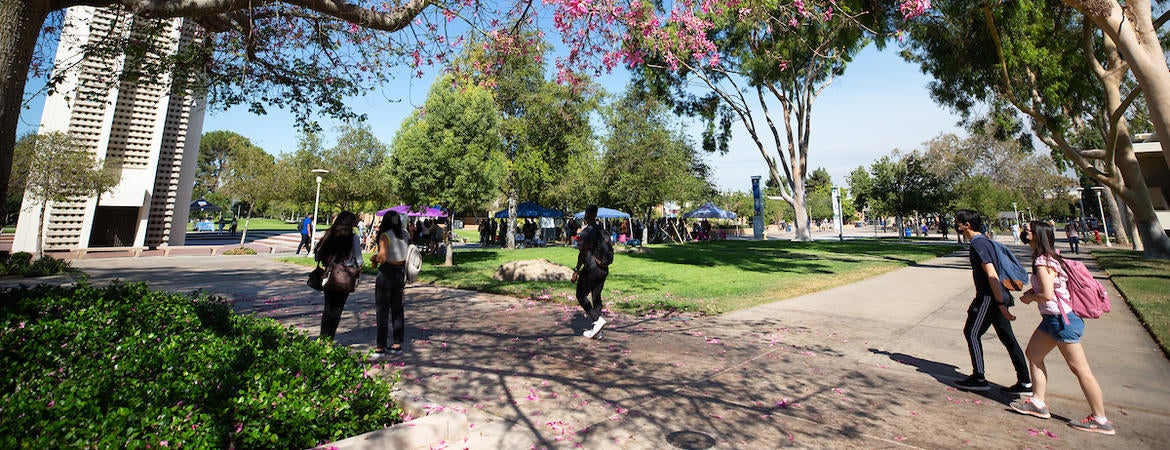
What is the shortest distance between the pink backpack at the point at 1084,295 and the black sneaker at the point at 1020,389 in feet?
2.85

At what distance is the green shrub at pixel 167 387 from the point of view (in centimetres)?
246

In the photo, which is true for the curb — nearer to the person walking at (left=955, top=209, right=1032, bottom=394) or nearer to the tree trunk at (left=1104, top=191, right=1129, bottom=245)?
the person walking at (left=955, top=209, right=1032, bottom=394)

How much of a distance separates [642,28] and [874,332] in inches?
205

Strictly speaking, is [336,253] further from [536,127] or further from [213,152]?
[213,152]

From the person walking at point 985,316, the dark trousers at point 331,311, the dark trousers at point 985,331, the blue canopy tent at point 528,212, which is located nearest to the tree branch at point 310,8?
the dark trousers at point 331,311

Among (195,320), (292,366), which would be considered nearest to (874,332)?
(292,366)

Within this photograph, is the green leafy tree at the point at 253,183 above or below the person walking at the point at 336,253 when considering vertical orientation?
above

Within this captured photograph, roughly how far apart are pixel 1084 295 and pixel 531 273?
991 cm

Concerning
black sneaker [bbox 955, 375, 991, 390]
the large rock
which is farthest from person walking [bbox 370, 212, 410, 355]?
the large rock

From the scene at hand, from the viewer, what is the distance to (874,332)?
6.77 meters

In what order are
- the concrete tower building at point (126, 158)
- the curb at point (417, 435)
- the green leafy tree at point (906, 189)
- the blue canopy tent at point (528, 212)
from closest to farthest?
the curb at point (417, 435) < the concrete tower building at point (126, 158) < the blue canopy tent at point (528, 212) < the green leafy tree at point (906, 189)

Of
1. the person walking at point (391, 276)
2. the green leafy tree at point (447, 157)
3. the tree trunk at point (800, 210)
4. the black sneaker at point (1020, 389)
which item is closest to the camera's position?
the black sneaker at point (1020, 389)

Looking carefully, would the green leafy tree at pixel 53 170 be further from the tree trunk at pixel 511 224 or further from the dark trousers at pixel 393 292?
the dark trousers at pixel 393 292

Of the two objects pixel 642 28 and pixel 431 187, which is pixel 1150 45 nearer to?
pixel 642 28
